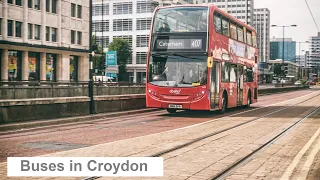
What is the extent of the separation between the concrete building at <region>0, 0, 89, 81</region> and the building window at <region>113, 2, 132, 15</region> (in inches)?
1194

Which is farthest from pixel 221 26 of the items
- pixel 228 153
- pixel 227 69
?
pixel 228 153

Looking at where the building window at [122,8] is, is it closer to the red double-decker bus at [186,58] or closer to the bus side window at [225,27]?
the bus side window at [225,27]

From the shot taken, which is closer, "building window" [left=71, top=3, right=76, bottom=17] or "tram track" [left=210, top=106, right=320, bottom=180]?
"tram track" [left=210, top=106, right=320, bottom=180]

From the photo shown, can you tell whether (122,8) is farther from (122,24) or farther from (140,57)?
(140,57)

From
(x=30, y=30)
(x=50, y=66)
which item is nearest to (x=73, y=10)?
(x=50, y=66)

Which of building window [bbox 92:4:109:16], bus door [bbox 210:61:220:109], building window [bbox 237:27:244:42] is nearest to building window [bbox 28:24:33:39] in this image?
building window [bbox 237:27:244:42]

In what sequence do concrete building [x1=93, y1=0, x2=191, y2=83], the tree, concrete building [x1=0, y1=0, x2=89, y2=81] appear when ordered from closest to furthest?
1. concrete building [x1=0, y1=0, x2=89, y2=81]
2. the tree
3. concrete building [x1=93, y1=0, x2=191, y2=83]

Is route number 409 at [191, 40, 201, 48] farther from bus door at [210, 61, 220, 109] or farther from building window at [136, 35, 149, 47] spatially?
building window at [136, 35, 149, 47]

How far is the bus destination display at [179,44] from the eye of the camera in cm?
1880

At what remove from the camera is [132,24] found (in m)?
87.8

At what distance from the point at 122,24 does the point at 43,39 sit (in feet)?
133

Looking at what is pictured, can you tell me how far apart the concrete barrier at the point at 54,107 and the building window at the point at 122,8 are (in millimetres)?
66544

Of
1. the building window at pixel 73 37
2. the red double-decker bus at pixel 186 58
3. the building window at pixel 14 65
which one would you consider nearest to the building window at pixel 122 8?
the building window at pixel 73 37

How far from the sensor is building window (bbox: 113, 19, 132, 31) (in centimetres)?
8850
